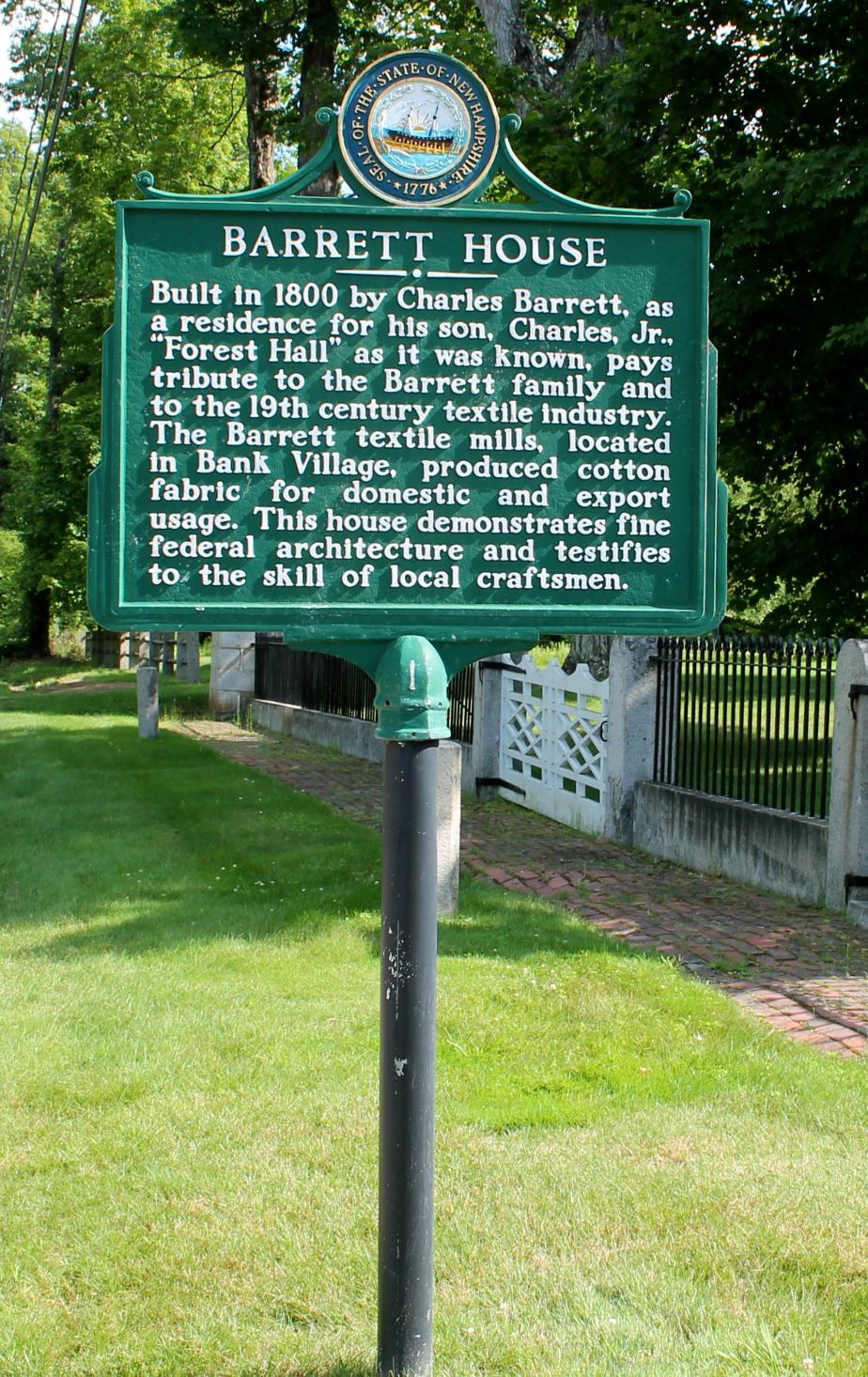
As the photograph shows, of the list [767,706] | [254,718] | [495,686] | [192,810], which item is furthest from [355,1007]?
[254,718]

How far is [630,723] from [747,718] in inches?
70.5

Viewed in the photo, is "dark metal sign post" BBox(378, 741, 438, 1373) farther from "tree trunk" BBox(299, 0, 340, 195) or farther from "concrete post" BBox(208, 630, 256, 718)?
"concrete post" BBox(208, 630, 256, 718)

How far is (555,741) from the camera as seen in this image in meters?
13.4

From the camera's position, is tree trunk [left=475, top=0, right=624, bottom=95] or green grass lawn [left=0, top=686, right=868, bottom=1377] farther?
tree trunk [left=475, top=0, right=624, bottom=95]

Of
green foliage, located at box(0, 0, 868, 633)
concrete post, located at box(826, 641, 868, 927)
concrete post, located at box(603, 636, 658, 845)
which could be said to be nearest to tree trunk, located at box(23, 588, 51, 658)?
green foliage, located at box(0, 0, 868, 633)

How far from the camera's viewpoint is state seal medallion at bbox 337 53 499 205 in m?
3.35

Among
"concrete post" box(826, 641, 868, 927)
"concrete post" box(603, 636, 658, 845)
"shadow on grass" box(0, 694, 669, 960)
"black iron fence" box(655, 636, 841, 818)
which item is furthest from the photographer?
"concrete post" box(603, 636, 658, 845)

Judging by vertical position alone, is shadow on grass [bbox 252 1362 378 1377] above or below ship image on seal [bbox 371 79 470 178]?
below

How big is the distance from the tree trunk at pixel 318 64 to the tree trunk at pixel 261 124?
5.46 feet

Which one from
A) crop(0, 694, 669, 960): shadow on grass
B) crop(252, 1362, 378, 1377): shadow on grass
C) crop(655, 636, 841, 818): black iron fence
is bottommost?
crop(252, 1362, 378, 1377): shadow on grass

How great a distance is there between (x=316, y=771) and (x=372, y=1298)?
42.9 feet

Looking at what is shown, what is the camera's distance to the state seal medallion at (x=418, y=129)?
3346 mm

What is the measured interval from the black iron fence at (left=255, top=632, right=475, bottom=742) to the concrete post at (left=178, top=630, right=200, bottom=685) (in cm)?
716

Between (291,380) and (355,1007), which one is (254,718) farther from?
(291,380)
